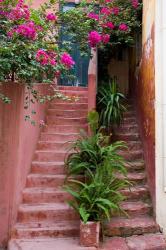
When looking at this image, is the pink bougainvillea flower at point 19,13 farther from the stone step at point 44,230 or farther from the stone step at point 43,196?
the stone step at point 44,230

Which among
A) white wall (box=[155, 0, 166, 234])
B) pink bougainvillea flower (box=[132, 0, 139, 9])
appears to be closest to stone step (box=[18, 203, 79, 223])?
white wall (box=[155, 0, 166, 234])

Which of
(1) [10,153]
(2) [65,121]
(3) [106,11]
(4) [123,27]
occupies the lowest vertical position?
(1) [10,153]

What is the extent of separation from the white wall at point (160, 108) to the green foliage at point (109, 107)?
1.74 meters

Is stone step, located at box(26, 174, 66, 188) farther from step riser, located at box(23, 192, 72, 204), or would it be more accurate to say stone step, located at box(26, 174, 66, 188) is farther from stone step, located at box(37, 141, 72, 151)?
stone step, located at box(37, 141, 72, 151)

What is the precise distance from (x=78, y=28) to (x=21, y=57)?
274cm

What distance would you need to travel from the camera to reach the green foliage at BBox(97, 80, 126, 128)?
6.59 m

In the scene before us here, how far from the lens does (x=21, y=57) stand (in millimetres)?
3893

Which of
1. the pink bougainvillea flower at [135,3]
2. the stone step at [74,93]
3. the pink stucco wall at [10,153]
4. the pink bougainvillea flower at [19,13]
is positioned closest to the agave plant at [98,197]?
the pink stucco wall at [10,153]

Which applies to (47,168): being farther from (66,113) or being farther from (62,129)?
(66,113)

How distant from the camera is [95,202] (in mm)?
4324

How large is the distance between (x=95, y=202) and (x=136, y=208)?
3.31 feet

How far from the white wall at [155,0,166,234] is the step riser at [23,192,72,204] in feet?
4.71

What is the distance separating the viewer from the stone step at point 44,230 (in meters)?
4.47

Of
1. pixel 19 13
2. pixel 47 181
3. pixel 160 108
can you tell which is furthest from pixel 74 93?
pixel 19 13
